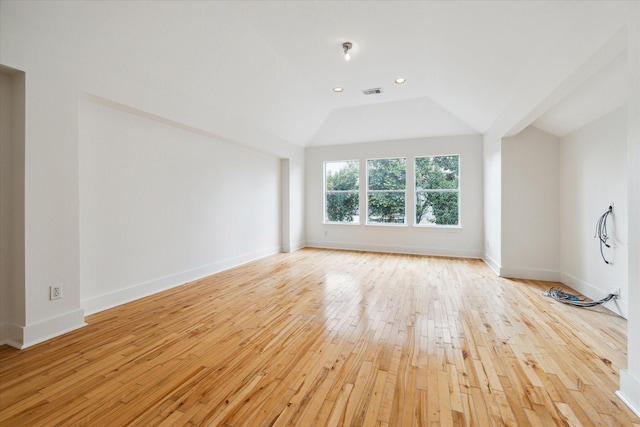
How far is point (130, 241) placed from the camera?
325 centimetres

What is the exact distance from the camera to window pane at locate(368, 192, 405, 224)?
6433mm

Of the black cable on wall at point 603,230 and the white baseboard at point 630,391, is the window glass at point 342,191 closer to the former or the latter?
the black cable on wall at point 603,230

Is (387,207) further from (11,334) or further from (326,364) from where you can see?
(11,334)

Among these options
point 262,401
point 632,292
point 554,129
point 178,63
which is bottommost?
point 262,401

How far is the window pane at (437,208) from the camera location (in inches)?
237

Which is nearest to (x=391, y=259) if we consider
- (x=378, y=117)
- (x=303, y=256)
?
(x=303, y=256)

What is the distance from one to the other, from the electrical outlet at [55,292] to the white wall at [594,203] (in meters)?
5.27

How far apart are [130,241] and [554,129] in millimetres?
5749

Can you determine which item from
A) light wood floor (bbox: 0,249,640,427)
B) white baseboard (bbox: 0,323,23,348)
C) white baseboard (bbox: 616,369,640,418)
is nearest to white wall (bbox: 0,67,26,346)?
white baseboard (bbox: 0,323,23,348)

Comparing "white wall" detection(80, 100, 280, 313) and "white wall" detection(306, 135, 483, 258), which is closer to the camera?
"white wall" detection(80, 100, 280, 313)

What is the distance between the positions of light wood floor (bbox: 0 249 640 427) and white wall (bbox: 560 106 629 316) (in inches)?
19.2

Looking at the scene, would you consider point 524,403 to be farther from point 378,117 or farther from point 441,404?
point 378,117

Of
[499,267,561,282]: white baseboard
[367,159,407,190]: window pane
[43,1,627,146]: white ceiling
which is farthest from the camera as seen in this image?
[367,159,407,190]: window pane

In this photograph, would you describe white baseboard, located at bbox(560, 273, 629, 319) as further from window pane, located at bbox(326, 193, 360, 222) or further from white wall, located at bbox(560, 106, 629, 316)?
window pane, located at bbox(326, 193, 360, 222)
